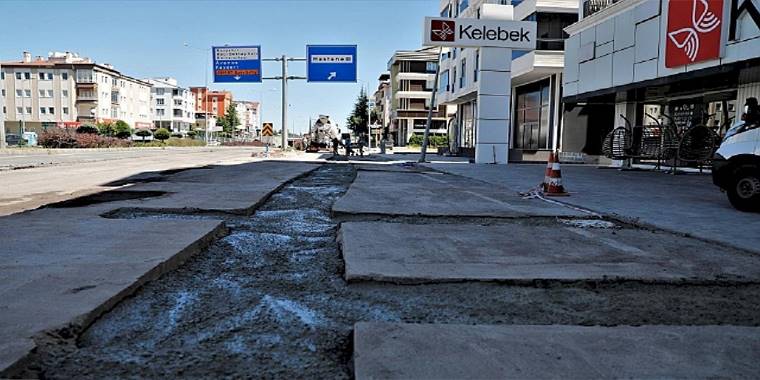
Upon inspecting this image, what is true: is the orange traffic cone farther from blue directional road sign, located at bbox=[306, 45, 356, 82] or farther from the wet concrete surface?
blue directional road sign, located at bbox=[306, 45, 356, 82]

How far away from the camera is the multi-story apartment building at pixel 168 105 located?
115 m

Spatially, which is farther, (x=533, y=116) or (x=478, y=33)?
(x=533, y=116)

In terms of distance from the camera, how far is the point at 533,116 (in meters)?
31.1

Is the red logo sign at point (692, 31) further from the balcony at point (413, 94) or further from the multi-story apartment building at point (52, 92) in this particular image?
the multi-story apartment building at point (52, 92)

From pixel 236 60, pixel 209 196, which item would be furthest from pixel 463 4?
pixel 209 196

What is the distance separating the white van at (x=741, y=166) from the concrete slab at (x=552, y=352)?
18.5 feet

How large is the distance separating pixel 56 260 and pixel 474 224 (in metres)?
4.05

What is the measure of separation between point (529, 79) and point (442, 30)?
10.9m

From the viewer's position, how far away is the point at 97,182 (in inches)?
411

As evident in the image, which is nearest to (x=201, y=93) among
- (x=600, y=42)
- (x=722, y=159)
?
(x=600, y=42)

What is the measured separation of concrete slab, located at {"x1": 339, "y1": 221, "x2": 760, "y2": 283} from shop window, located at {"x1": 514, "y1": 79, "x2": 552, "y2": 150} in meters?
24.5

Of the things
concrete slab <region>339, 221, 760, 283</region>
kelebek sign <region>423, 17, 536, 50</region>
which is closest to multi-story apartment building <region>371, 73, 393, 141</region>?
kelebek sign <region>423, 17, 536, 50</region>

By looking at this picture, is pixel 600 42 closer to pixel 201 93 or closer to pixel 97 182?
pixel 97 182

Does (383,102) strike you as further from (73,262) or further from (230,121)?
(73,262)
